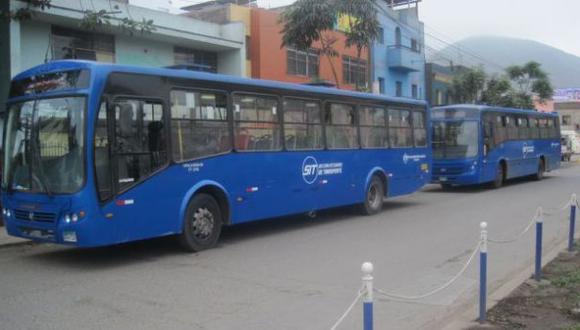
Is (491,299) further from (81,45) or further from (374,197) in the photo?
(81,45)

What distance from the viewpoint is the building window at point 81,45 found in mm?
17953

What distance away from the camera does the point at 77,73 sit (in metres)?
8.73

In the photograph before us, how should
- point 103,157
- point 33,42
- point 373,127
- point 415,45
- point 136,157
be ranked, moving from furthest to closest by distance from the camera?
A: point 415,45, point 33,42, point 373,127, point 136,157, point 103,157

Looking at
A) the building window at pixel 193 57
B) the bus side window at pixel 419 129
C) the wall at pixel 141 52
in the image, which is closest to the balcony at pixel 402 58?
the building window at pixel 193 57

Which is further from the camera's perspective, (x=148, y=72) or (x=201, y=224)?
(x=201, y=224)

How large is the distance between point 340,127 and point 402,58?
877 inches

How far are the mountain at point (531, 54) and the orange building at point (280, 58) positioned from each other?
85019 mm

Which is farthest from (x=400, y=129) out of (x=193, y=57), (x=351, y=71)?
(x=351, y=71)

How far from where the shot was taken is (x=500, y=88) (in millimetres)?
38969

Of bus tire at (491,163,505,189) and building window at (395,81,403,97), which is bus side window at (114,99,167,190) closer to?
bus tire at (491,163,505,189)

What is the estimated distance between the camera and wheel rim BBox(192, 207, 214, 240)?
33.1 ft

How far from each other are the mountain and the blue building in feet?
242

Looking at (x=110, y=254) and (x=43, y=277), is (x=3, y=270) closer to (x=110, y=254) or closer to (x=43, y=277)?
(x=43, y=277)

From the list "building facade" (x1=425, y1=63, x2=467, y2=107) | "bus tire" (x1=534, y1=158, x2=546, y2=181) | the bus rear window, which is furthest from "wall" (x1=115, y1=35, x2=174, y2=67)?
"building facade" (x1=425, y1=63, x2=467, y2=107)
